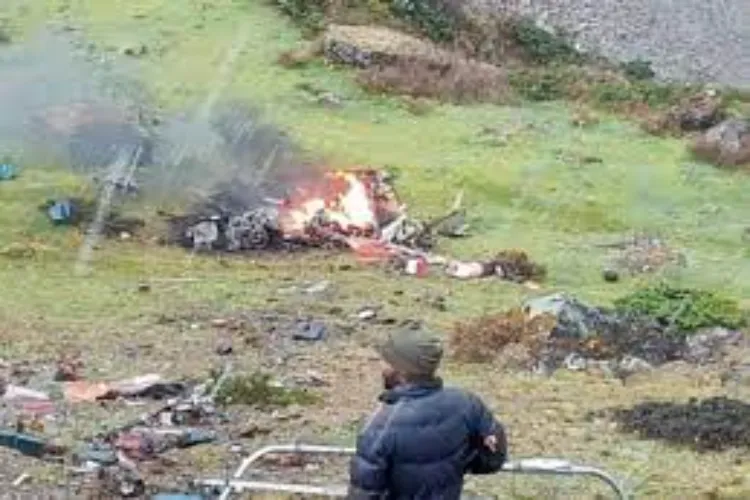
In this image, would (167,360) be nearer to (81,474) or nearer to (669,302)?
(81,474)

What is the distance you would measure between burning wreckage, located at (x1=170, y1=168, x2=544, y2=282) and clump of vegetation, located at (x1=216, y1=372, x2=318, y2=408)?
20.0 ft

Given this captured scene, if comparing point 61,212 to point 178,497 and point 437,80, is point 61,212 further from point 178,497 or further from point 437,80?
point 178,497

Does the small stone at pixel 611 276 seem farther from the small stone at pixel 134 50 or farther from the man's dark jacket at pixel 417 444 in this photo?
the man's dark jacket at pixel 417 444

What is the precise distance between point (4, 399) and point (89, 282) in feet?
18.4

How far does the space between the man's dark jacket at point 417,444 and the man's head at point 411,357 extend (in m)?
0.05

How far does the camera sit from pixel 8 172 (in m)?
22.4

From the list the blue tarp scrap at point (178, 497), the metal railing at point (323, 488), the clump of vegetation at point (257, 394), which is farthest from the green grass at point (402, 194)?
the blue tarp scrap at point (178, 497)

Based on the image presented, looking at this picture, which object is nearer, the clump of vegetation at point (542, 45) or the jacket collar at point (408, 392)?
the jacket collar at point (408, 392)

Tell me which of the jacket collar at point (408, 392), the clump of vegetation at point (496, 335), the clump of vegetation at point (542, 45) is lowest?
the clump of vegetation at point (542, 45)

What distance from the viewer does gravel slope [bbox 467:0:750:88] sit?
33281mm

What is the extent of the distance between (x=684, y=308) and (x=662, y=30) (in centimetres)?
1745

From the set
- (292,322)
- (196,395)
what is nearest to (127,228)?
(292,322)

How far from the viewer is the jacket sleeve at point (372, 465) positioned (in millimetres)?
7316

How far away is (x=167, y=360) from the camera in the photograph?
15.1 metres
